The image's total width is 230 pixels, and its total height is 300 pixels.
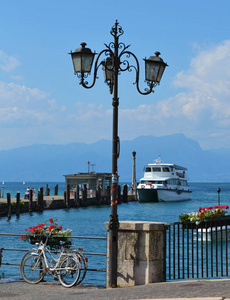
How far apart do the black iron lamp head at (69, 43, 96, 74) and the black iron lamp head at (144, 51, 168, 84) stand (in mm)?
1225

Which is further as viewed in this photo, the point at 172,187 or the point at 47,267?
the point at 172,187

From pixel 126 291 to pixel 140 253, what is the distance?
0.99 meters

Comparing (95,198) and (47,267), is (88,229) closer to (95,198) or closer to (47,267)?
(95,198)

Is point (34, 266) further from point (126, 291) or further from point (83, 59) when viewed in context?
point (83, 59)

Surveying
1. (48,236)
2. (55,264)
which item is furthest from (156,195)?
(55,264)

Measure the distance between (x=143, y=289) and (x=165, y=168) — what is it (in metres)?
72.7

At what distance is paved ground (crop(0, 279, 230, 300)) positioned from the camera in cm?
888

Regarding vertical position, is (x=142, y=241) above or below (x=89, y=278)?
above

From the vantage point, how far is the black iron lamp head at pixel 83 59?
10828mm

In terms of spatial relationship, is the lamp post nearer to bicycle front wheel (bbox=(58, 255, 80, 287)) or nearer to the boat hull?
bicycle front wheel (bbox=(58, 255, 80, 287))

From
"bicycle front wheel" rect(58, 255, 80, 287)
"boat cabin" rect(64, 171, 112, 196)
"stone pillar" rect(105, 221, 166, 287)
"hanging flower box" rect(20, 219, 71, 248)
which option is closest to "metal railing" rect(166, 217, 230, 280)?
"stone pillar" rect(105, 221, 166, 287)

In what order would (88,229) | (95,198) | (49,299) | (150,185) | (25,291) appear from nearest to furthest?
(49,299) < (25,291) < (88,229) < (95,198) < (150,185)

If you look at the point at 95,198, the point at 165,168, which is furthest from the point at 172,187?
the point at 95,198

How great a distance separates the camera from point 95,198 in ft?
233
